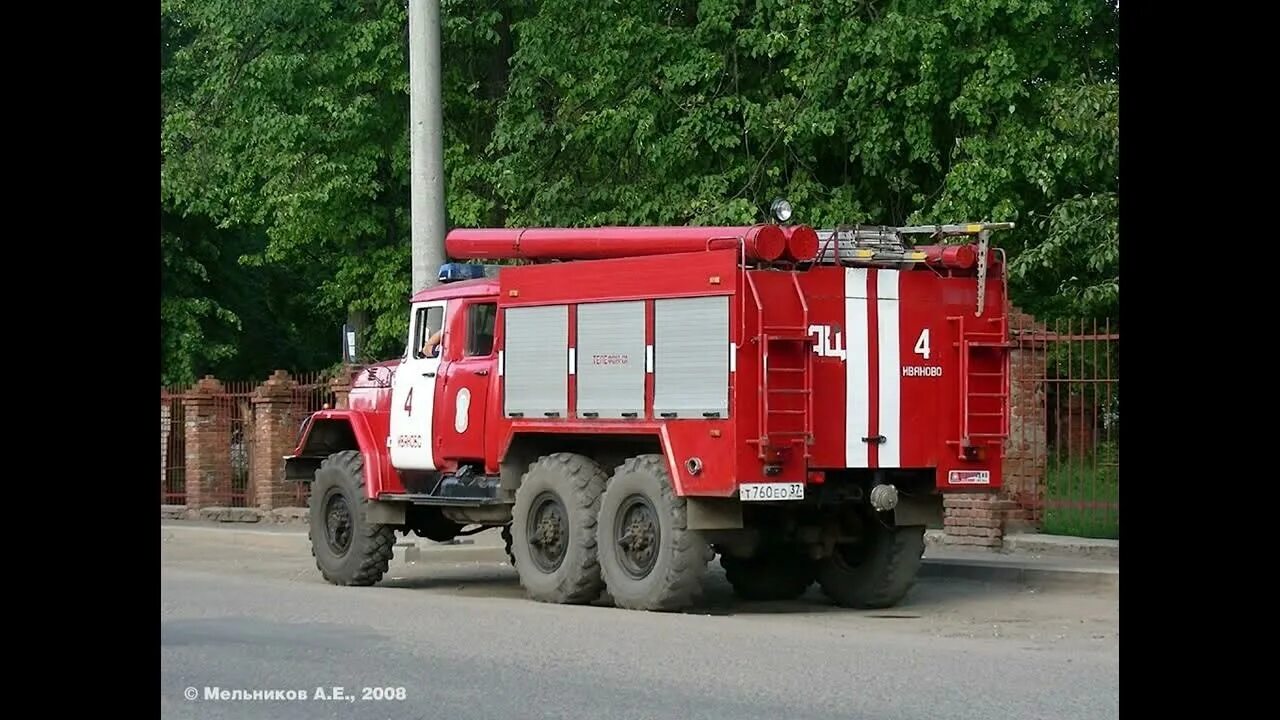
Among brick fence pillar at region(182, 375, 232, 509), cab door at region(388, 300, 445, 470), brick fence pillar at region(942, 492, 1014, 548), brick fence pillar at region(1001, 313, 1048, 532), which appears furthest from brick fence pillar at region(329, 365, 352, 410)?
brick fence pillar at region(1001, 313, 1048, 532)

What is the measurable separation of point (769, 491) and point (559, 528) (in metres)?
2.41

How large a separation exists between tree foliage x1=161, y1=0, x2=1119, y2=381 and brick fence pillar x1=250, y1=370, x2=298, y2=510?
2644 millimetres

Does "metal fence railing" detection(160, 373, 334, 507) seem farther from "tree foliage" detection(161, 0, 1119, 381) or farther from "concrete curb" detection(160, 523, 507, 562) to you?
"tree foliage" detection(161, 0, 1119, 381)

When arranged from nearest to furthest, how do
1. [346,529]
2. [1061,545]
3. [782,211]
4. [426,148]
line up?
[782,211] → [346,529] → [1061,545] → [426,148]

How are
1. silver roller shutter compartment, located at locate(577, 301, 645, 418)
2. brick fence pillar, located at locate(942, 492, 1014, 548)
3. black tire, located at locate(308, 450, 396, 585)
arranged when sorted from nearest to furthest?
1. silver roller shutter compartment, located at locate(577, 301, 645, 418)
2. black tire, located at locate(308, 450, 396, 585)
3. brick fence pillar, located at locate(942, 492, 1014, 548)

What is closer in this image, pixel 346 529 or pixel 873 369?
pixel 873 369

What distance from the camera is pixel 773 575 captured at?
17.5 meters

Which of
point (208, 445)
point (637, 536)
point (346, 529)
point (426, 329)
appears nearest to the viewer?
point (637, 536)

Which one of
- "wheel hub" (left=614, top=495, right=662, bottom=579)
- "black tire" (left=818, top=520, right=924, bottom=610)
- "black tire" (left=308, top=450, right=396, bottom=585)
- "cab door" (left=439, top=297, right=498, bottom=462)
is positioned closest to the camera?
"wheel hub" (left=614, top=495, right=662, bottom=579)

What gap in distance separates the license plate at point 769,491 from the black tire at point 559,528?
1823 mm

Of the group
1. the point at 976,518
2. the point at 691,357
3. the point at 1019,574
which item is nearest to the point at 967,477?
the point at 1019,574

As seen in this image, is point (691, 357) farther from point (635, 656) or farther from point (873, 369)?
point (635, 656)

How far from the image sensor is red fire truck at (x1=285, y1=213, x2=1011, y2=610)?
1517cm

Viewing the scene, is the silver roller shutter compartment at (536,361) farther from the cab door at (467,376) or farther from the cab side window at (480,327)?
the cab side window at (480,327)
